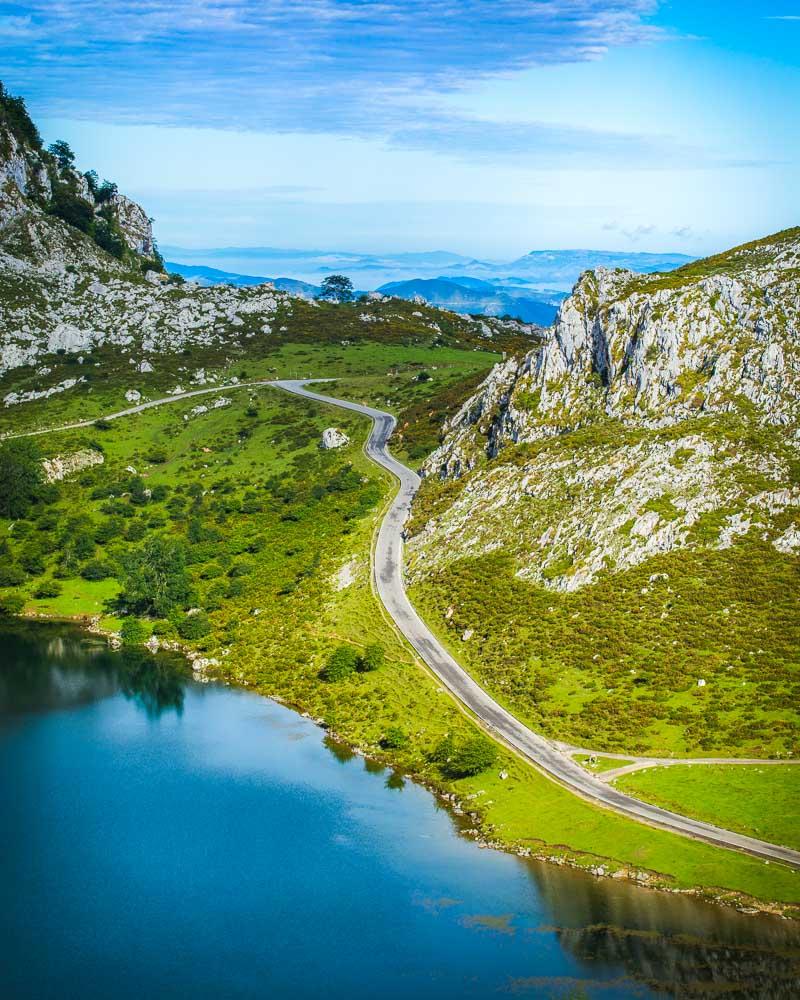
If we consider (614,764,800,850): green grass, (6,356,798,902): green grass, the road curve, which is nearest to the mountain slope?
the road curve

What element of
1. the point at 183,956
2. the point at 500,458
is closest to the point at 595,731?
the point at 183,956

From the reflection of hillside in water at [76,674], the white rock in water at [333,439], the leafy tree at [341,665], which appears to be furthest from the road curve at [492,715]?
the reflection of hillside in water at [76,674]

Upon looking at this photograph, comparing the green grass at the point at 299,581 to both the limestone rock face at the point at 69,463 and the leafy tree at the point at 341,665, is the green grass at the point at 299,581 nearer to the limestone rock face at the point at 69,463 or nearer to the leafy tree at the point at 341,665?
the leafy tree at the point at 341,665

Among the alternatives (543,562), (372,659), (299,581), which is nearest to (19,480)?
(299,581)

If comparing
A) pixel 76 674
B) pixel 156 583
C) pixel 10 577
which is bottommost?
pixel 76 674

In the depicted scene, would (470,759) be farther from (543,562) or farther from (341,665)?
(543,562)

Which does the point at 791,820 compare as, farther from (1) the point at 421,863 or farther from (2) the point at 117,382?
(2) the point at 117,382
